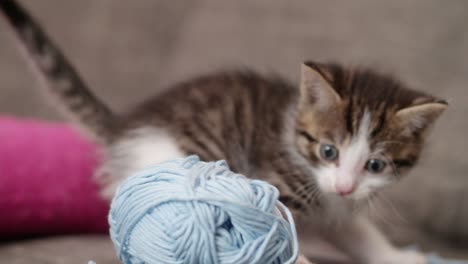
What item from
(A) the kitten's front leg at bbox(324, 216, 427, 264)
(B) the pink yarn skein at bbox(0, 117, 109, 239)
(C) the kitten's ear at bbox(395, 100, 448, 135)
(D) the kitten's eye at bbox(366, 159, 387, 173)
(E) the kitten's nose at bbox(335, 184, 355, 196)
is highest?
(C) the kitten's ear at bbox(395, 100, 448, 135)

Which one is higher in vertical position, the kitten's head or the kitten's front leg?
the kitten's head

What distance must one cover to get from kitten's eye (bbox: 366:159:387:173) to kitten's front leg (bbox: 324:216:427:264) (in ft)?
0.88

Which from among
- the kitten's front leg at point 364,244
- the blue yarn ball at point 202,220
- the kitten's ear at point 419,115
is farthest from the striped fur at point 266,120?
the blue yarn ball at point 202,220

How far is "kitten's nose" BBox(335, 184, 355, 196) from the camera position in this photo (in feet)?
4.45

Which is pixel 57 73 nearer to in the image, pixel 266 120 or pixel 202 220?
pixel 266 120

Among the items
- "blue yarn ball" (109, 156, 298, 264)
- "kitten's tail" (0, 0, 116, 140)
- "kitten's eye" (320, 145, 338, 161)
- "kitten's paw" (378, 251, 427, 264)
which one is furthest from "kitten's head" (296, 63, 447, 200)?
"kitten's tail" (0, 0, 116, 140)

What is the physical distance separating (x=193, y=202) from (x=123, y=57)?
167 cm

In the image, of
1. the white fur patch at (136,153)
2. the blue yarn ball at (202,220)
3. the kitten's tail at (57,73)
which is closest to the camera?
the blue yarn ball at (202,220)

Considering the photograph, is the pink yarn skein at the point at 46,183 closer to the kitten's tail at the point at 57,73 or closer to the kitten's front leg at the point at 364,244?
the kitten's tail at the point at 57,73

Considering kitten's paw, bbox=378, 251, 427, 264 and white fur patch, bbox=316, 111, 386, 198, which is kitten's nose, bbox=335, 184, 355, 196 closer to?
white fur patch, bbox=316, 111, 386, 198

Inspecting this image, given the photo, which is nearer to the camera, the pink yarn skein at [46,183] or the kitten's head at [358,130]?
the kitten's head at [358,130]

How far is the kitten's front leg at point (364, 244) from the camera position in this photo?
162 cm

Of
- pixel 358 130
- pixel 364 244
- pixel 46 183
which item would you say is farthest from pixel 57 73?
pixel 364 244

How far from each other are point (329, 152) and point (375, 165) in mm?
109
